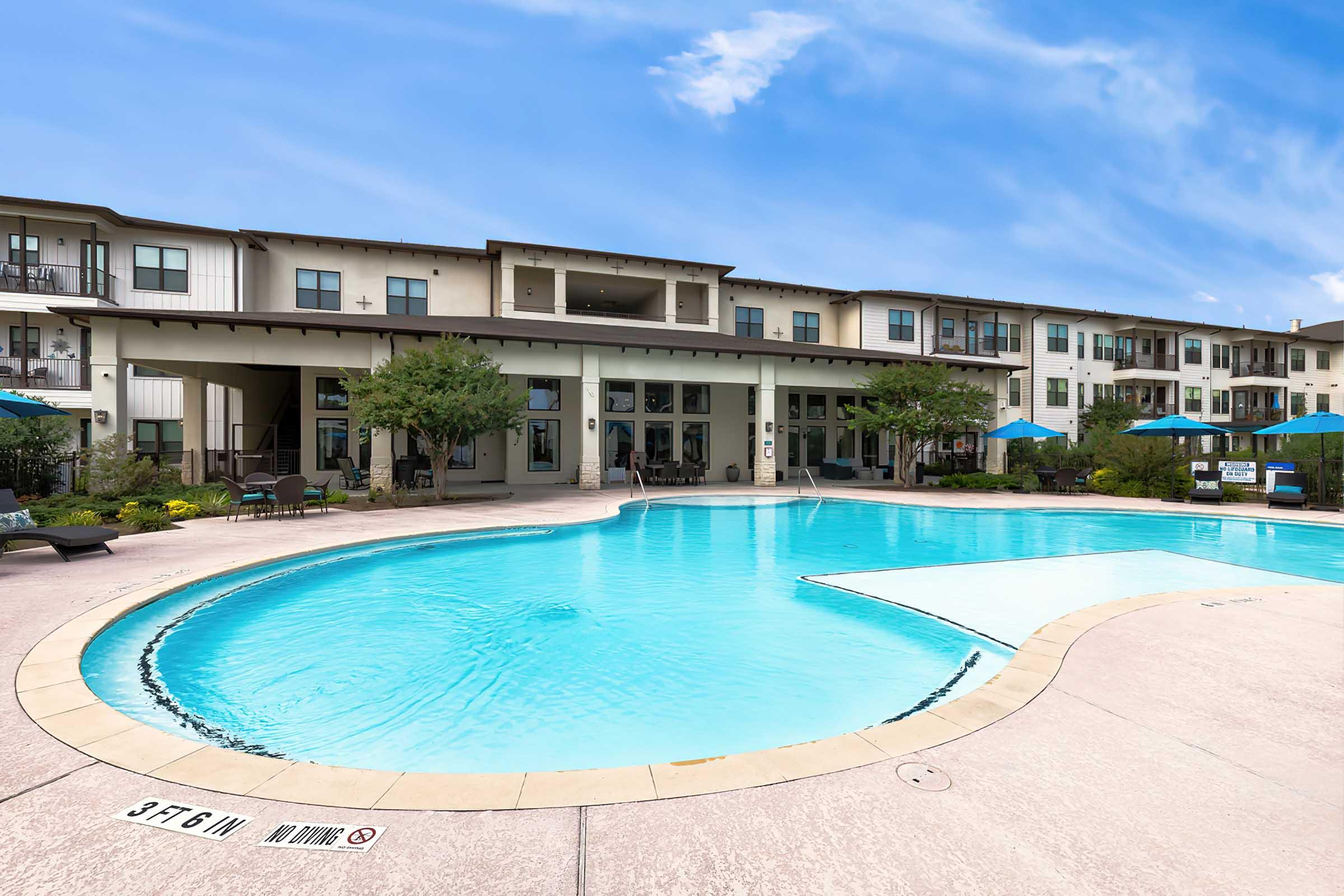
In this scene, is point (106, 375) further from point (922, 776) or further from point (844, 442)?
point (844, 442)

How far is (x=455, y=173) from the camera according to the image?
86.4 ft

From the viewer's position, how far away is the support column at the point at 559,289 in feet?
77.3

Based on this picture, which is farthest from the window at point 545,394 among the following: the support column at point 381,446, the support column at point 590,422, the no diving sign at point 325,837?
the no diving sign at point 325,837

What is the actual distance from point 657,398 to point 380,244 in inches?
477

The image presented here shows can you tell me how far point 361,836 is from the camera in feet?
7.84

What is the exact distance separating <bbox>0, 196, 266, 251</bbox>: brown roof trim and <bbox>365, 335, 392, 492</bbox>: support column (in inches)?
326

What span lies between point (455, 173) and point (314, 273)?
306 inches

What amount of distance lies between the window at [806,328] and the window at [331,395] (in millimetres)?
19353

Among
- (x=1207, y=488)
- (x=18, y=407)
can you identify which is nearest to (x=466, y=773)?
(x=18, y=407)

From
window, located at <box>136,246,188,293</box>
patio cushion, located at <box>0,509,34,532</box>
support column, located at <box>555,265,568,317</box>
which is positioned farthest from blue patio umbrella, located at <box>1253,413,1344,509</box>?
window, located at <box>136,246,188,293</box>

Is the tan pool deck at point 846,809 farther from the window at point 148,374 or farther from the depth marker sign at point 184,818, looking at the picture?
the window at point 148,374

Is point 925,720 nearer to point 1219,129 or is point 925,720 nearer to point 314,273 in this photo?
point 314,273

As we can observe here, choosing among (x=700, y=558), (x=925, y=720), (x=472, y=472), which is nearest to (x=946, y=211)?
(x=472, y=472)

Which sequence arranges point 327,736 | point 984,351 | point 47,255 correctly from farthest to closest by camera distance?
point 984,351, point 47,255, point 327,736
